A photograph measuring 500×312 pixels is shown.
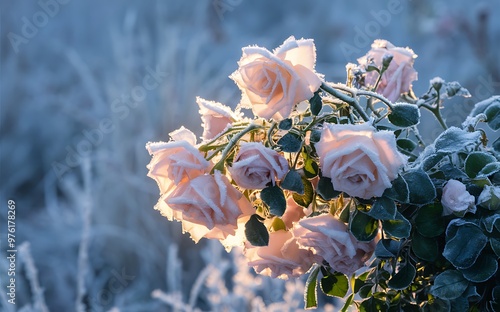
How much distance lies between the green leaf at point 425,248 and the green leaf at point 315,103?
0.45 feet

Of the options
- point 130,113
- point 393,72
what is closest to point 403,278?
point 393,72

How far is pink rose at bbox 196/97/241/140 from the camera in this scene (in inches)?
25.3

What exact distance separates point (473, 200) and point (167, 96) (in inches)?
75.9

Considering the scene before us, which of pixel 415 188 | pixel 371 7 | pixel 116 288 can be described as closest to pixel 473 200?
pixel 415 188

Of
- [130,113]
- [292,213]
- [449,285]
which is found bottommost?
[449,285]

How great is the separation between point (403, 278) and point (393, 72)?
23 cm

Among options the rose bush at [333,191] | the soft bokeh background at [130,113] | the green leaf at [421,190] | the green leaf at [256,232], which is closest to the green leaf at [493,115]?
the rose bush at [333,191]

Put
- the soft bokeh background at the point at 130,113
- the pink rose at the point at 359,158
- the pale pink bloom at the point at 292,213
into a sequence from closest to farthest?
1. the pink rose at the point at 359,158
2. the pale pink bloom at the point at 292,213
3. the soft bokeh background at the point at 130,113

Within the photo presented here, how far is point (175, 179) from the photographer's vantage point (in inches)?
23.2

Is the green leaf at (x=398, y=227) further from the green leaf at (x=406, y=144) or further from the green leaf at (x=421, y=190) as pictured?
the green leaf at (x=406, y=144)

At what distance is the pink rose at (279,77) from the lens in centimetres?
56

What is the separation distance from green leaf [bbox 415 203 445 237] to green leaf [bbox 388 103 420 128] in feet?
0.24

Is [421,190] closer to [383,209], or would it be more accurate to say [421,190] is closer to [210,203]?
[383,209]

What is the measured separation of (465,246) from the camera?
0.58 m
